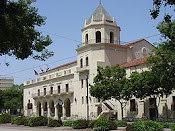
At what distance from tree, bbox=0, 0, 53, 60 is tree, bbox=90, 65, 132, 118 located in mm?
32471

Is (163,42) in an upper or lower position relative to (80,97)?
upper

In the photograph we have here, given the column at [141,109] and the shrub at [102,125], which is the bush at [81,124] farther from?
the column at [141,109]

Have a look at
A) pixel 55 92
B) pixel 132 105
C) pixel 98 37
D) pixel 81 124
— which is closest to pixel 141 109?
pixel 132 105

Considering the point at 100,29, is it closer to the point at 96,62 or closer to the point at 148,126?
the point at 96,62

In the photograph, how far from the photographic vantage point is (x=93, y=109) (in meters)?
57.3

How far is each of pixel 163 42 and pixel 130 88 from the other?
1125 centimetres

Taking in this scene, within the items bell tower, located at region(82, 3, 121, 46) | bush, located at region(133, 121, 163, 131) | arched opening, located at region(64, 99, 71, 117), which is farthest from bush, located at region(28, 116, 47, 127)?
arched opening, located at region(64, 99, 71, 117)

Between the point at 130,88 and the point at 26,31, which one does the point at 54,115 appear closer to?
the point at 130,88

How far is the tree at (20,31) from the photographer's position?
991cm

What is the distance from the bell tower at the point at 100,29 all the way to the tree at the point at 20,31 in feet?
150

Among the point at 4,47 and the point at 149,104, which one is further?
the point at 149,104

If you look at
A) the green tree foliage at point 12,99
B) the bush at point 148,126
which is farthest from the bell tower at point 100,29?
the green tree foliage at point 12,99

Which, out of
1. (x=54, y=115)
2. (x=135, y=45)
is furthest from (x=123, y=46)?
(x=54, y=115)

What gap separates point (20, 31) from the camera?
11.4 metres
